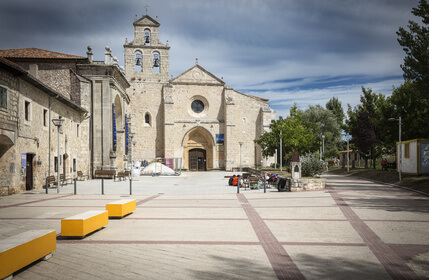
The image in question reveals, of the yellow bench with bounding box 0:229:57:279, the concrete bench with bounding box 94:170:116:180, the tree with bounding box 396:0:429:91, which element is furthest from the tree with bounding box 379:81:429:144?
the yellow bench with bounding box 0:229:57:279

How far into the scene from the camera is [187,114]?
46281mm

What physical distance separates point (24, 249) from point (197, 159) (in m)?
42.0

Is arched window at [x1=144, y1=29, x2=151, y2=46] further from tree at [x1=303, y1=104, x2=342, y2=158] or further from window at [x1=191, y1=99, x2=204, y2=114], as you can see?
tree at [x1=303, y1=104, x2=342, y2=158]

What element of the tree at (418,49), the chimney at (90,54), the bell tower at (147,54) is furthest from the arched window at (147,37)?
the tree at (418,49)

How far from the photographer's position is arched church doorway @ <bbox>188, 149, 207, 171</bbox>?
1849 inches

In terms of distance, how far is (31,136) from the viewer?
17844mm

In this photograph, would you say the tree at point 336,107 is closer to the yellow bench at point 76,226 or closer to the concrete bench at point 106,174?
the concrete bench at point 106,174

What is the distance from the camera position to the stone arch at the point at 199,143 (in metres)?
46.2

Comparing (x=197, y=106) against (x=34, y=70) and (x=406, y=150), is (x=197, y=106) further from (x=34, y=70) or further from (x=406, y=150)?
(x=406, y=150)

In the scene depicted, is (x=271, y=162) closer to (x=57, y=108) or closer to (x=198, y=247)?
(x=57, y=108)

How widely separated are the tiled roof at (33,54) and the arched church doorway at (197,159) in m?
21.9

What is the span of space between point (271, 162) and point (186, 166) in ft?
37.5

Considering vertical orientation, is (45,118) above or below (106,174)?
above

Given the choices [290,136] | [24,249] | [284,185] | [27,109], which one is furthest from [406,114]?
[24,249]
